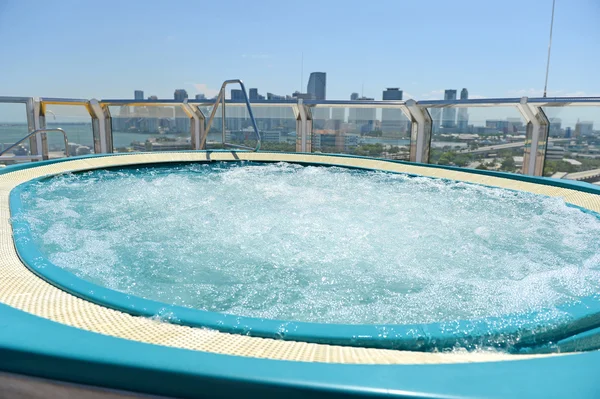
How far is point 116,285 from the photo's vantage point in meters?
2.07

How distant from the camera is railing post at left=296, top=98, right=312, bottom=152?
7.66m

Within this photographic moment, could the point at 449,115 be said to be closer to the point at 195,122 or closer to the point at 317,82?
the point at 317,82

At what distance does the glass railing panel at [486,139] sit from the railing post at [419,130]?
431 millimetres

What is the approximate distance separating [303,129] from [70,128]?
13.8 ft

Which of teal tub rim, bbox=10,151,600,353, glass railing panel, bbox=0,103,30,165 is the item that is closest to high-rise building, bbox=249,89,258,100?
glass railing panel, bbox=0,103,30,165

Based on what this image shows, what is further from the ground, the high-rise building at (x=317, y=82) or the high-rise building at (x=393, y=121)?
the high-rise building at (x=317, y=82)

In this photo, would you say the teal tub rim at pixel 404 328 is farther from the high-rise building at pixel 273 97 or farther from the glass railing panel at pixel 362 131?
the high-rise building at pixel 273 97

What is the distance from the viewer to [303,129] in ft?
25.5

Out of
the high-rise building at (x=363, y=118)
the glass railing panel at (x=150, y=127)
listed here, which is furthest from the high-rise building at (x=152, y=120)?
the high-rise building at (x=363, y=118)

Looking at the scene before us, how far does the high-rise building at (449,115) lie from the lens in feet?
21.1

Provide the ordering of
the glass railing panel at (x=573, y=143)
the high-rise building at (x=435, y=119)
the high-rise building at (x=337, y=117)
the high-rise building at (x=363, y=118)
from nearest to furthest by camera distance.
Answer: the glass railing panel at (x=573, y=143) → the high-rise building at (x=435, y=119) → the high-rise building at (x=363, y=118) → the high-rise building at (x=337, y=117)

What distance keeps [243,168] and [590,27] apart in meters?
8.62

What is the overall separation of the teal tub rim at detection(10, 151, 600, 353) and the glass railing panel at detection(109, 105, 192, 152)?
259 inches

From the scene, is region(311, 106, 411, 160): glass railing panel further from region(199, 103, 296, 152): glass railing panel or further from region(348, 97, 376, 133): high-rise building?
region(199, 103, 296, 152): glass railing panel
